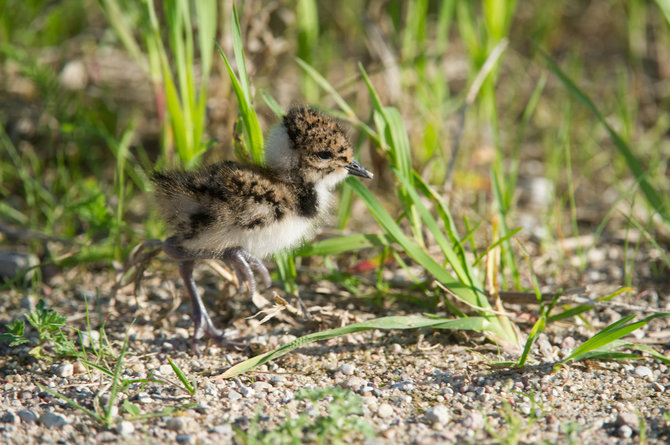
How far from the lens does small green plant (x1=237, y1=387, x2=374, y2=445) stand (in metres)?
2.44

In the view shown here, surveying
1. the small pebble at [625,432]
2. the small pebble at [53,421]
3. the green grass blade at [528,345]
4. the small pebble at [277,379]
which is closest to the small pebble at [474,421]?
the green grass blade at [528,345]

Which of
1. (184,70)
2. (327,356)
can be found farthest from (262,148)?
(327,356)

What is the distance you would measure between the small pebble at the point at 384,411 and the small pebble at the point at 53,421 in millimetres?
1130

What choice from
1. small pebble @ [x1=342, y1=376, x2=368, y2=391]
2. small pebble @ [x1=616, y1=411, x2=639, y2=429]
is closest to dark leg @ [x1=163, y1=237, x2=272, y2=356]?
small pebble @ [x1=342, y1=376, x2=368, y2=391]

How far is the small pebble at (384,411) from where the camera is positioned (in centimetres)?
269

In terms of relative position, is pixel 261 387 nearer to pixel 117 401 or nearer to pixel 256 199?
pixel 117 401

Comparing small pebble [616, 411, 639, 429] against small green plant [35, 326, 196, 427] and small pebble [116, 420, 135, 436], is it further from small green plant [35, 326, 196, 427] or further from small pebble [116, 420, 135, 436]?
small pebble [116, 420, 135, 436]

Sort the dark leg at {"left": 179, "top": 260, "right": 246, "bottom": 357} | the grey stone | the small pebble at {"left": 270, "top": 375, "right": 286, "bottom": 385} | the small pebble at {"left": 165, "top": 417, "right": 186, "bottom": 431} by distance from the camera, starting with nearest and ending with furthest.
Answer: the small pebble at {"left": 165, "top": 417, "right": 186, "bottom": 431}
the small pebble at {"left": 270, "top": 375, "right": 286, "bottom": 385}
the grey stone
the dark leg at {"left": 179, "top": 260, "right": 246, "bottom": 357}

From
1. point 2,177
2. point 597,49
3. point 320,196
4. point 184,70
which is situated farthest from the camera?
point 597,49

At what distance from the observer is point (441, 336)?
11.0 ft

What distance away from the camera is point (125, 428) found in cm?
254

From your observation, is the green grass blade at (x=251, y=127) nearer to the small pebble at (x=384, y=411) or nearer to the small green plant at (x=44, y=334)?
the small green plant at (x=44, y=334)

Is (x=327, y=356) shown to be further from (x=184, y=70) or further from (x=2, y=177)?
(x=2, y=177)

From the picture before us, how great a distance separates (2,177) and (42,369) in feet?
6.10
